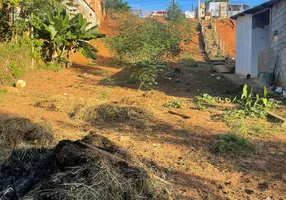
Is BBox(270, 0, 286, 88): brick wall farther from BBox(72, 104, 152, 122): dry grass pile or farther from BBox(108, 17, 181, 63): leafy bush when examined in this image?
BBox(72, 104, 152, 122): dry grass pile

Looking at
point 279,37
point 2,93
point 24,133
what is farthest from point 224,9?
point 24,133

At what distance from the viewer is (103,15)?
93.0 ft

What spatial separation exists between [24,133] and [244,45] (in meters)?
12.4

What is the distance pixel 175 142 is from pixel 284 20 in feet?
Answer: 24.4

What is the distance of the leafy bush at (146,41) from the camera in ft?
39.0

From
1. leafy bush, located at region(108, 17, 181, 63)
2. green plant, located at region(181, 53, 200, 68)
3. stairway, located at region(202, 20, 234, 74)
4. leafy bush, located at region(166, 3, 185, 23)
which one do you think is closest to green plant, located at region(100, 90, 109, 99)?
leafy bush, located at region(108, 17, 181, 63)

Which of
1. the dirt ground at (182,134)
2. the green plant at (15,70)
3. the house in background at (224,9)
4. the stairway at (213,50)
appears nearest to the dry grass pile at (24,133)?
the dirt ground at (182,134)

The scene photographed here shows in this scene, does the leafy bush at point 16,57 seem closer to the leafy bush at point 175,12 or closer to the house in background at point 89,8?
the house in background at point 89,8

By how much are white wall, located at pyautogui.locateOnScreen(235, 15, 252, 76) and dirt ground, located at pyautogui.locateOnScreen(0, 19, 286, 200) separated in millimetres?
3645

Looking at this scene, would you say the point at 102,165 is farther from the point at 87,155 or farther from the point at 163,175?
the point at 163,175

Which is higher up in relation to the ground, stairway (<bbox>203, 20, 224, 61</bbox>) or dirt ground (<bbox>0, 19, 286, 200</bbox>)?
stairway (<bbox>203, 20, 224, 61</bbox>)

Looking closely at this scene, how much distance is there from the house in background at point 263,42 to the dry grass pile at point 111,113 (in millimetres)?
5715

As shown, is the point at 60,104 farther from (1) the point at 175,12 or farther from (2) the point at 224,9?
(2) the point at 224,9

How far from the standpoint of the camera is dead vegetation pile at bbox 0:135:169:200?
2592mm
